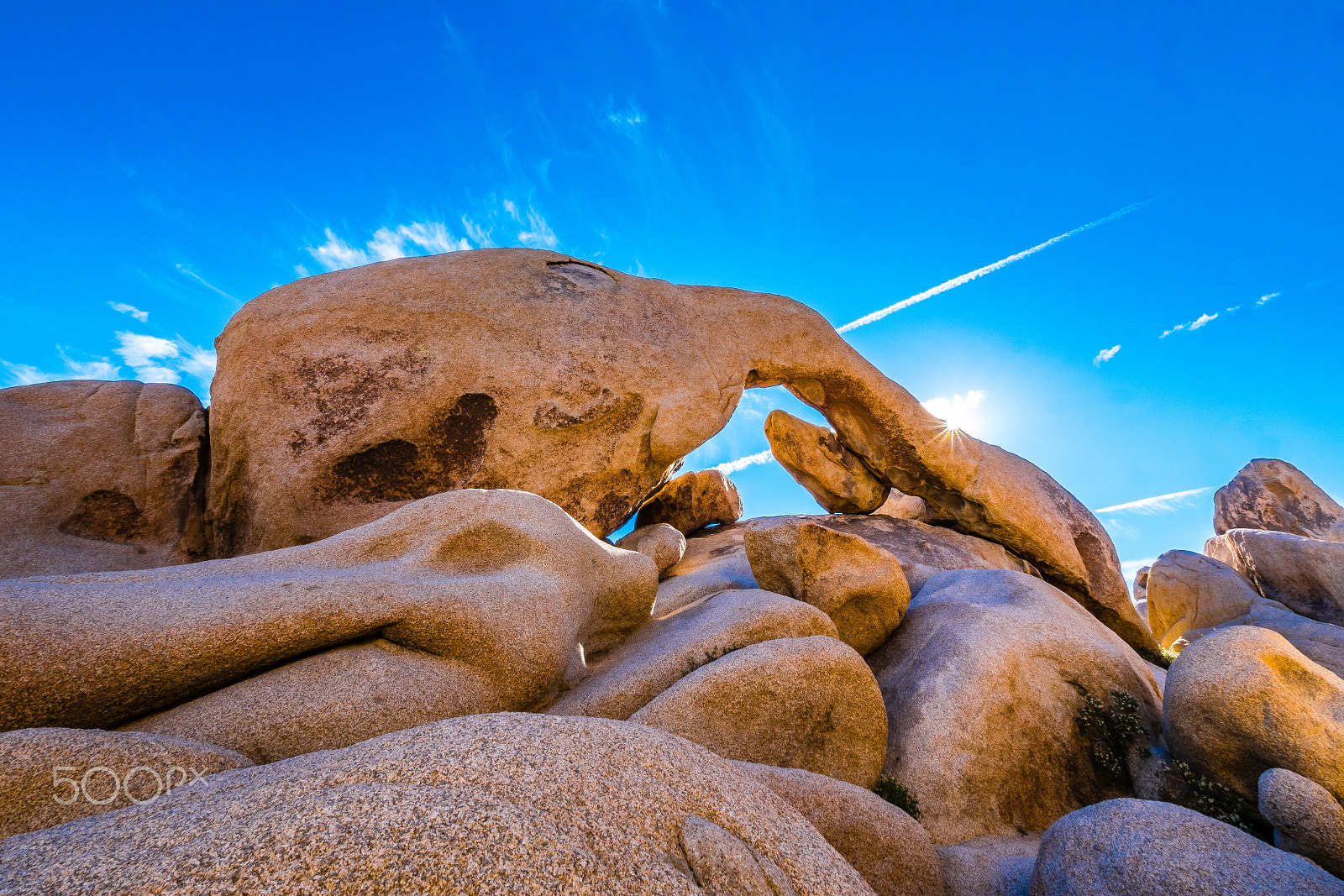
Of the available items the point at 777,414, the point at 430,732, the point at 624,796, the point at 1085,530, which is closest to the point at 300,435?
the point at 430,732

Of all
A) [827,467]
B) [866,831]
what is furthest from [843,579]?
[827,467]

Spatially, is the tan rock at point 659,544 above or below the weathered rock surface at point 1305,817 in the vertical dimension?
above

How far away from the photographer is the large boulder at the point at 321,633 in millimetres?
4066

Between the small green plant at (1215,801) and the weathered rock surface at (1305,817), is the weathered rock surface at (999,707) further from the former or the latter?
the weathered rock surface at (1305,817)

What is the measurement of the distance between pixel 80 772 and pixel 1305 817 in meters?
7.11

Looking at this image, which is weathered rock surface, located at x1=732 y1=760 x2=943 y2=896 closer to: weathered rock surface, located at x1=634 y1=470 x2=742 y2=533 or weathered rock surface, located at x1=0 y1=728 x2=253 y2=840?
weathered rock surface, located at x1=0 y1=728 x2=253 y2=840

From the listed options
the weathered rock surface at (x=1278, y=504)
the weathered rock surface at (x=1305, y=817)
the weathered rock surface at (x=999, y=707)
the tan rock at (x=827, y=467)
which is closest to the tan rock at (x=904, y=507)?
the tan rock at (x=827, y=467)

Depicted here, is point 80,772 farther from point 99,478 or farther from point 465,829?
point 99,478

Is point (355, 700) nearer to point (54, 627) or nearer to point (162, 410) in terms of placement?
point (54, 627)

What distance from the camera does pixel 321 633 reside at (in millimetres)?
5090

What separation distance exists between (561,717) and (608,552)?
4955 mm

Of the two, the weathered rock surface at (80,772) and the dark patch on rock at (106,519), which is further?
the dark patch on rock at (106,519)

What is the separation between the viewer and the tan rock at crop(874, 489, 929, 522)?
16203 mm

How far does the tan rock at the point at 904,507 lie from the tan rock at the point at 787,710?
34.4 feet
